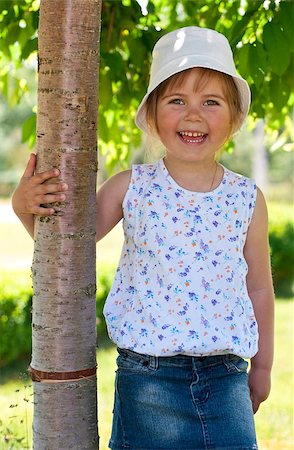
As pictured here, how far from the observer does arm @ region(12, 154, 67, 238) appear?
222cm

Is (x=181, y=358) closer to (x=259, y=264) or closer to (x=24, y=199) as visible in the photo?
(x=259, y=264)

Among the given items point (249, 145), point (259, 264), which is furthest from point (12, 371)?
point (249, 145)

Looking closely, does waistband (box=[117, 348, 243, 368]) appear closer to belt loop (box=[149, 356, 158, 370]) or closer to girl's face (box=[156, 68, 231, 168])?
belt loop (box=[149, 356, 158, 370])

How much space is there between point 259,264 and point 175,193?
354 mm

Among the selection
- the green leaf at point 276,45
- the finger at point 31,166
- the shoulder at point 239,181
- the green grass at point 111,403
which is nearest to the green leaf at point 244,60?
the green leaf at point 276,45

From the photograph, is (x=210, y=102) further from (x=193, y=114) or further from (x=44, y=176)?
(x=44, y=176)

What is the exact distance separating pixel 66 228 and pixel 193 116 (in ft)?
1.63

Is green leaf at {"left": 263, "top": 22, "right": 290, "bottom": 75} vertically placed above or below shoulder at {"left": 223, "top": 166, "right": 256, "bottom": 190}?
above

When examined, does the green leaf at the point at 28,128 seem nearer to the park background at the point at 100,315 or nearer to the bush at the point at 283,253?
the park background at the point at 100,315

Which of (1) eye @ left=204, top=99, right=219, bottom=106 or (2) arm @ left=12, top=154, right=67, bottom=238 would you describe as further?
(1) eye @ left=204, top=99, right=219, bottom=106

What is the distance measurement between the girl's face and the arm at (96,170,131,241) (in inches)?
6.9

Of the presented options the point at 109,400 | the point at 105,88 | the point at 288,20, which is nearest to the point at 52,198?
the point at 288,20

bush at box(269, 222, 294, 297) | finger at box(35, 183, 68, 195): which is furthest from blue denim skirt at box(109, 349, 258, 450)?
bush at box(269, 222, 294, 297)

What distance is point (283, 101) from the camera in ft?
11.3
